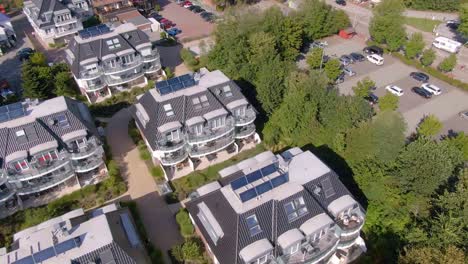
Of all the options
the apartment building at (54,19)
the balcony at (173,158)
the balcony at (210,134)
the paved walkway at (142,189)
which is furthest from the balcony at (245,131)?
the apartment building at (54,19)

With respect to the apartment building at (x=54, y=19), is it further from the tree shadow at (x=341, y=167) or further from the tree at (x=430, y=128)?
the tree at (x=430, y=128)

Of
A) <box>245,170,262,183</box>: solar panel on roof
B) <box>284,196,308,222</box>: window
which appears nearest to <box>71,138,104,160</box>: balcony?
<box>245,170,262,183</box>: solar panel on roof

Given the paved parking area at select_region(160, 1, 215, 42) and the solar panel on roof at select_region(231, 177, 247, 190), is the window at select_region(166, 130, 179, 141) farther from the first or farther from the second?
the paved parking area at select_region(160, 1, 215, 42)

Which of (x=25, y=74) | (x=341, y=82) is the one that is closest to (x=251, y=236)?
(x=341, y=82)

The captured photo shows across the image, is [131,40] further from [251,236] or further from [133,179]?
[251,236]

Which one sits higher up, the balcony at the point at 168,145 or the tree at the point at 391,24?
the tree at the point at 391,24

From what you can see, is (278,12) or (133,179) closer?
(133,179)
